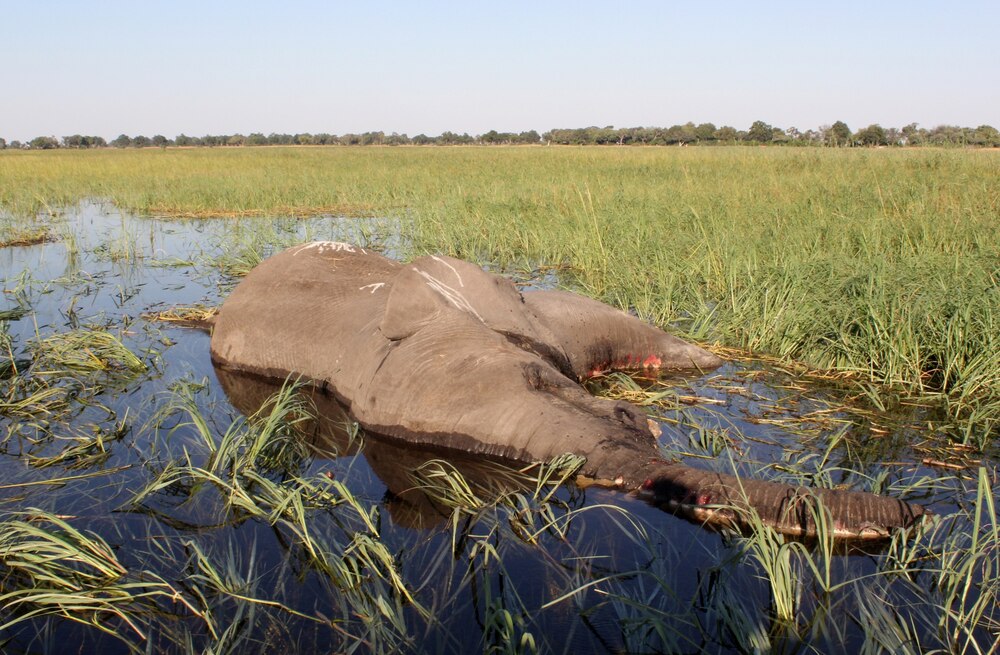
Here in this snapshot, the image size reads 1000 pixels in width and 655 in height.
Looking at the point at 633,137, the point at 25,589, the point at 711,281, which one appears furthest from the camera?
the point at 633,137

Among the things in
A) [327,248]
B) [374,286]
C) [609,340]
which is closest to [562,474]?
[609,340]

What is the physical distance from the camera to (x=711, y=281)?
7.19 m

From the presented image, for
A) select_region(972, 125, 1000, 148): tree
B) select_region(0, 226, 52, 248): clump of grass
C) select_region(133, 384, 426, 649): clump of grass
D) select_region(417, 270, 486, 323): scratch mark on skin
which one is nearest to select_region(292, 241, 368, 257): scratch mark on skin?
select_region(417, 270, 486, 323): scratch mark on skin

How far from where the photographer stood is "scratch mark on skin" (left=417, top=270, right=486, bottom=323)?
4879 millimetres

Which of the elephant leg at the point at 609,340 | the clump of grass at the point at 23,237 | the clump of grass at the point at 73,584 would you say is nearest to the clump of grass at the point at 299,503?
the clump of grass at the point at 73,584

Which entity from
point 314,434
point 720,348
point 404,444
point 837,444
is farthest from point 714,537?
point 720,348

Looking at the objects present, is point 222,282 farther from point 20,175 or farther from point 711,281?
point 20,175

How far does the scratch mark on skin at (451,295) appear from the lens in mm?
4879

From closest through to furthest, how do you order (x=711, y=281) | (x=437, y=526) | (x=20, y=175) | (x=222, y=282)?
(x=437, y=526), (x=711, y=281), (x=222, y=282), (x=20, y=175)

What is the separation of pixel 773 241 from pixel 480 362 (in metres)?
4.08

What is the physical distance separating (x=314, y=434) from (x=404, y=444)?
1.86ft

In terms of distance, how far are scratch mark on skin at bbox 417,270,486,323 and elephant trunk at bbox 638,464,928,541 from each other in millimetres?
1825

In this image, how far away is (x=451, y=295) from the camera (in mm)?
4934

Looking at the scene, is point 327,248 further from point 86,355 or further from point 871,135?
point 871,135
